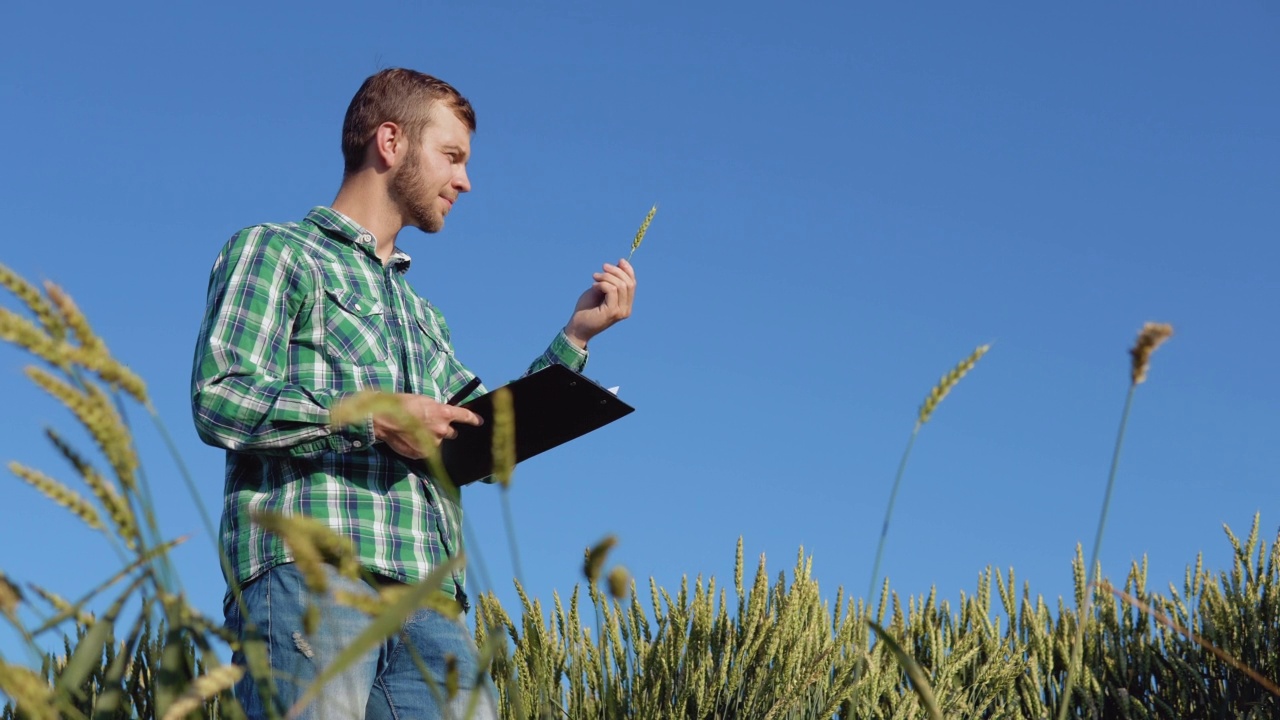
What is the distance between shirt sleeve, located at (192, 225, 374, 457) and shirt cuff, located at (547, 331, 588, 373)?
682 millimetres

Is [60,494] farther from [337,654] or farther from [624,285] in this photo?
[624,285]

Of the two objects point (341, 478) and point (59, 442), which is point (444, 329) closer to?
point (341, 478)

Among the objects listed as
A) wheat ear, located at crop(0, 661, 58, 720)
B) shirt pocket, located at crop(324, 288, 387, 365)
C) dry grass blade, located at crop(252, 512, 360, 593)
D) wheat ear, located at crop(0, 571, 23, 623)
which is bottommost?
A: wheat ear, located at crop(0, 661, 58, 720)

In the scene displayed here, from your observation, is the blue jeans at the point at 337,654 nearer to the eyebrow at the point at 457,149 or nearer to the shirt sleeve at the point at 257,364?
the shirt sleeve at the point at 257,364

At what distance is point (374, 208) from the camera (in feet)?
8.61

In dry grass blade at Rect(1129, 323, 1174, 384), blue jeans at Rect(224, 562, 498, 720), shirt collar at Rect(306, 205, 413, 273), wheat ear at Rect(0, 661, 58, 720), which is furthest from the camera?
shirt collar at Rect(306, 205, 413, 273)

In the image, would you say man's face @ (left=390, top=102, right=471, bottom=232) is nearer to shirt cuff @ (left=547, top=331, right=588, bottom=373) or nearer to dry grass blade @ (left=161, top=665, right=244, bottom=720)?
shirt cuff @ (left=547, top=331, right=588, bottom=373)

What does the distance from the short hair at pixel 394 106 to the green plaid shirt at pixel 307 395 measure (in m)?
0.32

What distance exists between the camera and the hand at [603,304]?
280 centimetres

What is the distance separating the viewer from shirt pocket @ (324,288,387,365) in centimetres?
230

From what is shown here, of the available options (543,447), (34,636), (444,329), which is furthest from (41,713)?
(444,329)

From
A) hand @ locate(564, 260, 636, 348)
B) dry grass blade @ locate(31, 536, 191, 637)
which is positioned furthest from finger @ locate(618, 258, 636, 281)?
dry grass blade @ locate(31, 536, 191, 637)

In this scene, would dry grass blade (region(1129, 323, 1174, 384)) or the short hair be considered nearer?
dry grass blade (region(1129, 323, 1174, 384))

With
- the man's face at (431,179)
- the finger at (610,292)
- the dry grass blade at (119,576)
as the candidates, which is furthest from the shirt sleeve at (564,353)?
the dry grass blade at (119,576)
